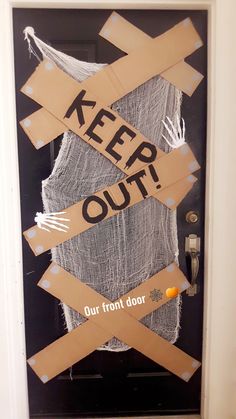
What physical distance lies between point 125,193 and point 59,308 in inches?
23.7

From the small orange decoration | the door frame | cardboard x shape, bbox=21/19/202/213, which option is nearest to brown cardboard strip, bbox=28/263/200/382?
the small orange decoration

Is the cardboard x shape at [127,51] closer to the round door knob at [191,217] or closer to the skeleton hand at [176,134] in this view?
the skeleton hand at [176,134]

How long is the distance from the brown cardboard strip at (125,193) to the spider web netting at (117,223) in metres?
0.03

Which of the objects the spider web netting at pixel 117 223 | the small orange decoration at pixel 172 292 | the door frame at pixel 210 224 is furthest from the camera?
the small orange decoration at pixel 172 292

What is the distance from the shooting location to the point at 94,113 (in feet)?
4.70

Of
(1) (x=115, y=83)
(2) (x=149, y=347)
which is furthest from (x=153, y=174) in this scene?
(2) (x=149, y=347)

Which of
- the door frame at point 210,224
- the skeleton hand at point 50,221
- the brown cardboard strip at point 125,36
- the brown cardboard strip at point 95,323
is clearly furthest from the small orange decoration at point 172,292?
the brown cardboard strip at point 125,36

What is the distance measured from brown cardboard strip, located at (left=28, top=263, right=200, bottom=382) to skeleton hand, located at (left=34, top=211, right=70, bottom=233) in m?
0.17

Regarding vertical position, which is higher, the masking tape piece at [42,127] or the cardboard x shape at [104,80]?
the cardboard x shape at [104,80]

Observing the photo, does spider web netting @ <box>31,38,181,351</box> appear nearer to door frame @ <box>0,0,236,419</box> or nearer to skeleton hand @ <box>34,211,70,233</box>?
skeleton hand @ <box>34,211,70,233</box>

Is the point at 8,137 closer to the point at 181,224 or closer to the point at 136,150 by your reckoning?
the point at 136,150

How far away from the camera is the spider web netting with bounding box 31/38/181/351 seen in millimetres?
1449

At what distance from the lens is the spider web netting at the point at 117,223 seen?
4.75 feet

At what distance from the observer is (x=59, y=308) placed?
1.56 meters
